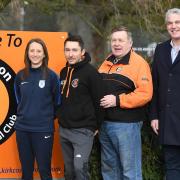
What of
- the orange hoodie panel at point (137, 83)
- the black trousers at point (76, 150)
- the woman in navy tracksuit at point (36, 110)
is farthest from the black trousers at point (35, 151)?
the orange hoodie panel at point (137, 83)

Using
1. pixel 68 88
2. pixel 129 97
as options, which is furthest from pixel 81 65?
pixel 129 97

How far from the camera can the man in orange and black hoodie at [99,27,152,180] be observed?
482cm

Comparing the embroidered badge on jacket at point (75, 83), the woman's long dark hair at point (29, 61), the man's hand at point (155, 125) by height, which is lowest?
the man's hand at point (155, 125)

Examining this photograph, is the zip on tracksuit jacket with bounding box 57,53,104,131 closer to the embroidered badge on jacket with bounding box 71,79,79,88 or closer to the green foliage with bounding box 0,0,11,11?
the embroidered badge on jacket with bounding box 71,79,79,88

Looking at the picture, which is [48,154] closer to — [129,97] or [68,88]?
[68,88]

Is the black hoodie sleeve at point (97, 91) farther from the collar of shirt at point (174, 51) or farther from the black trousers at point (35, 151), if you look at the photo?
the collar of shirt at point (174, 51)

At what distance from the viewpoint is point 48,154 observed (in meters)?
5.10

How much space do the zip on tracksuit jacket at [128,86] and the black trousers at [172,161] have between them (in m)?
0.43

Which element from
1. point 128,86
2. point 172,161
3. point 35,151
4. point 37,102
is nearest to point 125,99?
point 128,86

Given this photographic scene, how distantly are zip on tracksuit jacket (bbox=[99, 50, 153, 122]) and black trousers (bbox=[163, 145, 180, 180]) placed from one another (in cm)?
43

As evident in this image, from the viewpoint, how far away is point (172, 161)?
4.95 meters

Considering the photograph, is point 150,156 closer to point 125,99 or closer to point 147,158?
point 147,158

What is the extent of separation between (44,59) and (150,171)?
5.63ft

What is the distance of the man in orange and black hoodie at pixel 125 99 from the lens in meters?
4.82
